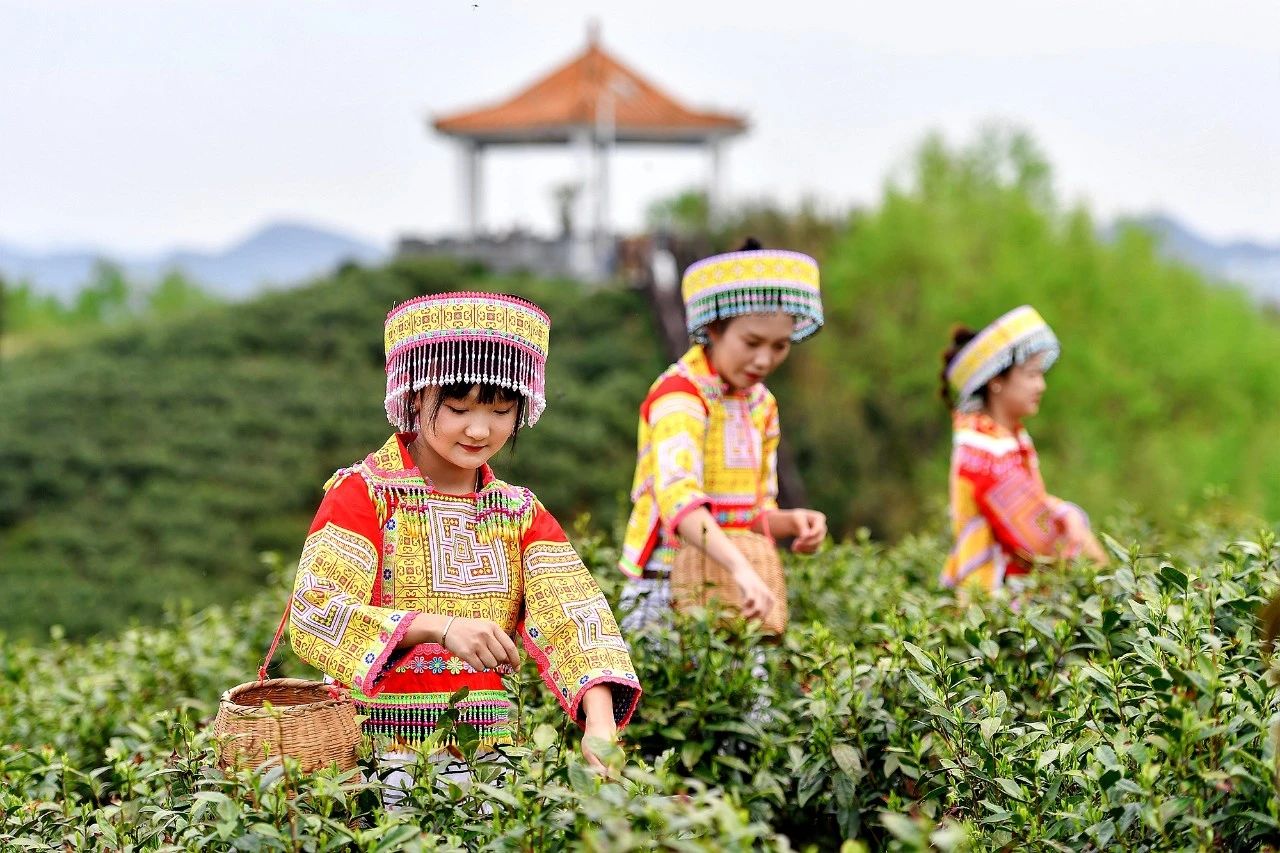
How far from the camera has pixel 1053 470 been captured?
14852mm

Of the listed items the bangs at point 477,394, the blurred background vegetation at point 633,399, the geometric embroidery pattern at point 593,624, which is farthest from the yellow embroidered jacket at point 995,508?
the blurred background vegetation at point 633,399

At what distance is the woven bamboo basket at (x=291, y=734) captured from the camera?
2619 millimetres

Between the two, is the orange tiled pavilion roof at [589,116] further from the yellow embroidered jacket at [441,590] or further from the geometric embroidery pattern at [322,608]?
the geometric embroidery pattern at [322,608]

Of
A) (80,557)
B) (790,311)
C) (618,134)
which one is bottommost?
(80,557)

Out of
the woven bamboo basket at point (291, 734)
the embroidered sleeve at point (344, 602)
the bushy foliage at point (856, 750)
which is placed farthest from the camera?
the embroidered sleeve at point (344, 602)

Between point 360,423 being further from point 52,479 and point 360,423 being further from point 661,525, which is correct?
point 661,525

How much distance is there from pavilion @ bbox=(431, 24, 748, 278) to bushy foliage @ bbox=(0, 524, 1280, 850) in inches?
733

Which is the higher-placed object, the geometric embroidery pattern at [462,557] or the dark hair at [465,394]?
the dark hair at [465,394]

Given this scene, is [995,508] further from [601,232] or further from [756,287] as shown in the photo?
[601,232]

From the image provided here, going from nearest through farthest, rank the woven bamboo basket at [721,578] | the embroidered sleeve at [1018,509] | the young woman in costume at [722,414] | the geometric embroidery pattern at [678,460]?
the woven bamboo basket at [721,578] → the geometric embroidery pattern at [678,460] → the young woman in costume at [722,414] → the embroidered sleeve at [1018,509]

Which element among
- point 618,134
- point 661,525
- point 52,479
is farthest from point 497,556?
point 618,134

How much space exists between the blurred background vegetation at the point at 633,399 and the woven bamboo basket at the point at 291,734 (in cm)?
880

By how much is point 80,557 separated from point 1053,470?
951 centimetres

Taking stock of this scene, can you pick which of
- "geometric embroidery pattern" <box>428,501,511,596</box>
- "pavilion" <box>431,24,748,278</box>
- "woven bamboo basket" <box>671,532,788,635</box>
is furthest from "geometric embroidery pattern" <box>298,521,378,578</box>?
"pavilion" <box>431,24,748,278</box>
